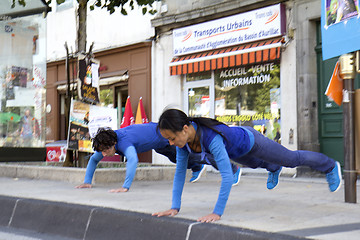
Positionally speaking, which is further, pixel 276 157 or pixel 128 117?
pixel 128 117

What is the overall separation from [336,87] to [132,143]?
2568 mm

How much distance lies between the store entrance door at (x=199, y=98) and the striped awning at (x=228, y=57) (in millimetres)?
524

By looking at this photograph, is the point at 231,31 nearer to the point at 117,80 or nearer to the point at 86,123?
the point at 117,80

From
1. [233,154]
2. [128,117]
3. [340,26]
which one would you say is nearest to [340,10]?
[340,26]

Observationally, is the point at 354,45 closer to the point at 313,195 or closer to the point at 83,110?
the point at 313,195

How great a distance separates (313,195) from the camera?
5738 millimetres

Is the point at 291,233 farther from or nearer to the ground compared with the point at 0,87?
nearer to the ground

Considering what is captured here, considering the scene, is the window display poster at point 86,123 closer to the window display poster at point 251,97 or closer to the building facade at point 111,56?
the window display poster at point 251,97

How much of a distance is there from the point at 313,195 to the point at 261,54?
5185mm

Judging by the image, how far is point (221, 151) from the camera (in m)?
3.74

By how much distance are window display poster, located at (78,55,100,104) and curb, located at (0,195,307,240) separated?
2.74 metres

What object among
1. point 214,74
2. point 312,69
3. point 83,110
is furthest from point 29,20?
point 312,69

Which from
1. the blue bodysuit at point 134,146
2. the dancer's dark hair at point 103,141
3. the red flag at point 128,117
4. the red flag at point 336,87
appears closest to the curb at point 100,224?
the dancer's dark hair at point 103,141

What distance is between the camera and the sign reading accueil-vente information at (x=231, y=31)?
10344 mm
